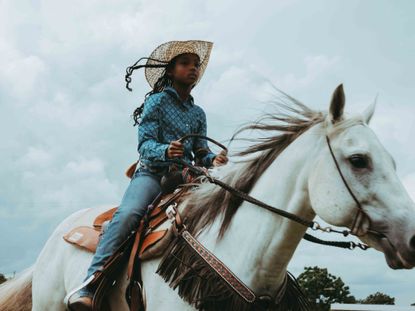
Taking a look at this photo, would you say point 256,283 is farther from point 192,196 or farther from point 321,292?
point 321,292

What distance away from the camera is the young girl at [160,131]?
17.0 feet

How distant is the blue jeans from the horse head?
6.32 feet

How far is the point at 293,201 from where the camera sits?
4.21 metres

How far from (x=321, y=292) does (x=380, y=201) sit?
32.1 m

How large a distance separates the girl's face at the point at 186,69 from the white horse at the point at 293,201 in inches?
57.3

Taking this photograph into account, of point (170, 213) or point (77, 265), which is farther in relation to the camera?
point (77, 265)

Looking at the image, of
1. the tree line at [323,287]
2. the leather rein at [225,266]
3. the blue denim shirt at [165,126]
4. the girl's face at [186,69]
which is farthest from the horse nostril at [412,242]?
the tree line at [323,287]

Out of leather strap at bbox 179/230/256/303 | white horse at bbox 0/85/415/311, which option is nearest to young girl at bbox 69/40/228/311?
white horse at bbox 0/85/415/311

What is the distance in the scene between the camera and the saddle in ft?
15.8

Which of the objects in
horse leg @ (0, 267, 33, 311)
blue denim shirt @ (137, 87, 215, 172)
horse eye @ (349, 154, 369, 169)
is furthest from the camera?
horse leg @ (0, 267, 33, 311)

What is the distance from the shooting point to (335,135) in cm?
410

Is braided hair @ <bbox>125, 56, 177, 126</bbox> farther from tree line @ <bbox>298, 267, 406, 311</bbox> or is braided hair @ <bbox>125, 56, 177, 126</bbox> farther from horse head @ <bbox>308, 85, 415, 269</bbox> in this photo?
tree line @ <bbox>298, 267, 406, 311</bbox>

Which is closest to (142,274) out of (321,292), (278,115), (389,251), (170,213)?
(170,213)

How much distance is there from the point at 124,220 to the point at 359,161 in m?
2.39
